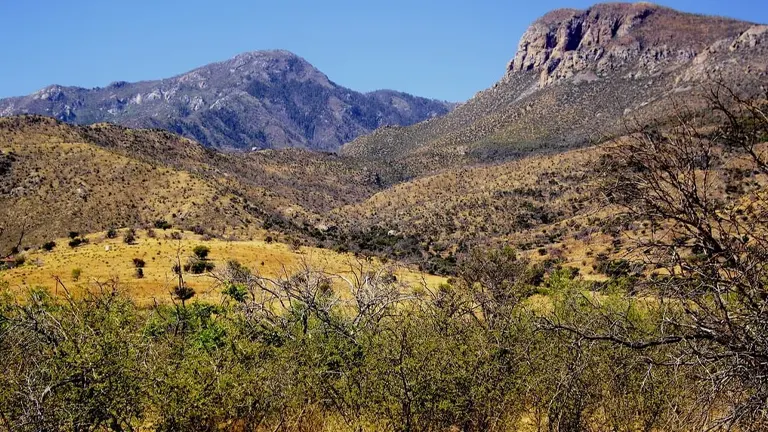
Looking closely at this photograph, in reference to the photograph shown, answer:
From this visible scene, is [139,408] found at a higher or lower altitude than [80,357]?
lower

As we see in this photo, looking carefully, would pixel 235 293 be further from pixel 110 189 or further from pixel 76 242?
pixel 110 189

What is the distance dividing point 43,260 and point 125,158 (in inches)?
1432

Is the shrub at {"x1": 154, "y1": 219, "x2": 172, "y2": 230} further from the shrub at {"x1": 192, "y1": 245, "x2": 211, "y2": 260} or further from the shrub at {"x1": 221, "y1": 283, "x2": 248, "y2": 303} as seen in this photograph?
the shrub at {"x1": 221, "y1": 283, "x2": 248, "y2": 303}

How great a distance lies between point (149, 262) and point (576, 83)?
387 feet

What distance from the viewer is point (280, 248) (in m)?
51.2

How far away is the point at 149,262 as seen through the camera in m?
43.2

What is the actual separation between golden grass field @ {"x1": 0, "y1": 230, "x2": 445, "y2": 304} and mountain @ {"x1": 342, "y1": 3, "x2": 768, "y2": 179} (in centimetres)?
5372

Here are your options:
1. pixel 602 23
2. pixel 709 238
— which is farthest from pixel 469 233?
pixel 602 23

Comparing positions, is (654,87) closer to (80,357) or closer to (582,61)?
(582,61)

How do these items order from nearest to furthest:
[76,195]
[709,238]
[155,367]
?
[709,238] < [155,367] < [76,195]

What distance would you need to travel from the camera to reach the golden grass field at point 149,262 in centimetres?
3547

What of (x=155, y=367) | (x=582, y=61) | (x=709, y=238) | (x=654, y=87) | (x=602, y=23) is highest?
(x=602, y=23)

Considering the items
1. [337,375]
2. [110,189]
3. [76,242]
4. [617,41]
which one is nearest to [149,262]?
[76,242]

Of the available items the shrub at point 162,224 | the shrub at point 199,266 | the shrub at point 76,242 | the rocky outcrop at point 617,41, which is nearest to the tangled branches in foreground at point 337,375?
the shrub at point 199,266
